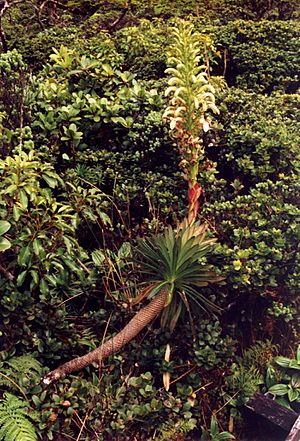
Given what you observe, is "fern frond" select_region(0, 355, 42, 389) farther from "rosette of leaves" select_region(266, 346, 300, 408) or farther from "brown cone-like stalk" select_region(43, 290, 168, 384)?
"rosette of leaves" select_region(266, 346, 300, 408)

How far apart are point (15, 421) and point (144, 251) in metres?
1.03

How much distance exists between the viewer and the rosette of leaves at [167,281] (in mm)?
2805

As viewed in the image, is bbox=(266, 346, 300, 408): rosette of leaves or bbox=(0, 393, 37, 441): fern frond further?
bbox=(266, 346, 300, 408): rosette of leaves

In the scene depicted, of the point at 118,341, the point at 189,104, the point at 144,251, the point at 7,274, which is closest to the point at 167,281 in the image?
the point at 144,251

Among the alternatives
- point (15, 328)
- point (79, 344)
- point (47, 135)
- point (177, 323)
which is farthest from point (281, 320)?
point (47, 135)

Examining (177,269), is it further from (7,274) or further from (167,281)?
(7,274)

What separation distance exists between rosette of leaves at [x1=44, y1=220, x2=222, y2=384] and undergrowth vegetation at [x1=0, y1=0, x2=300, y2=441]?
0.01 metres

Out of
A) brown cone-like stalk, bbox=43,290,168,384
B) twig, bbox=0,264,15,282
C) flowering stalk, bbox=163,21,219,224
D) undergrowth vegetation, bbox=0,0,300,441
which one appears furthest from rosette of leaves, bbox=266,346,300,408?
twig, bbox=0,264,15,282

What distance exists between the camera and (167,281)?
2.82 meters

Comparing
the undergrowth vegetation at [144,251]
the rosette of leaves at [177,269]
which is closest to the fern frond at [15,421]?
the undergrowth vegetation at [144,251]

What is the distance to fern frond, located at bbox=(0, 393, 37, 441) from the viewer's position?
7.86 feet

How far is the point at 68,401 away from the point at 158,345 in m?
0.57

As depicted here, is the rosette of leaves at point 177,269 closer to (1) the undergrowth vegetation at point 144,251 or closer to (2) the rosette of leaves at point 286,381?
(1) the undergrowth vegetation at point 144,251

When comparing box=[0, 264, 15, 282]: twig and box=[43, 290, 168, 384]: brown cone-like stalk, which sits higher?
box=[0, 264, 15, 282]: twig
